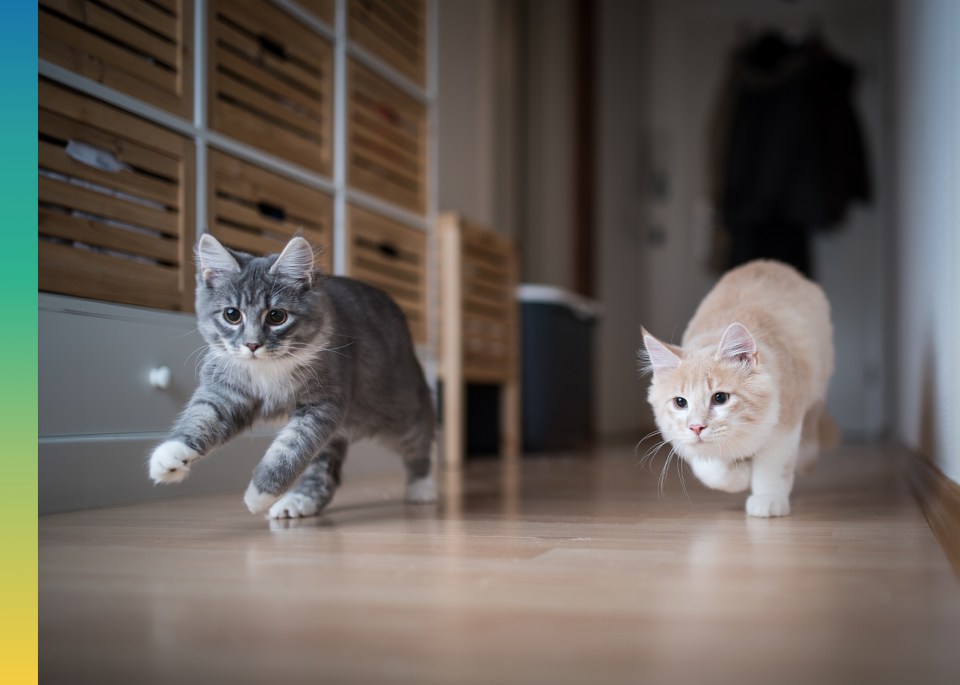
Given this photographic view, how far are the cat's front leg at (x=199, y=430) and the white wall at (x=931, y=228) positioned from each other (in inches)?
50.8

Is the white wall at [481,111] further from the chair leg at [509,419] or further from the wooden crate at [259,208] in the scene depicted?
the wooden crate at [259,208]

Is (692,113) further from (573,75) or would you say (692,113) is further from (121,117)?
(121,117)

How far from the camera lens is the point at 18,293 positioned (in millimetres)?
1144

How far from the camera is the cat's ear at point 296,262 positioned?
166 centimetres

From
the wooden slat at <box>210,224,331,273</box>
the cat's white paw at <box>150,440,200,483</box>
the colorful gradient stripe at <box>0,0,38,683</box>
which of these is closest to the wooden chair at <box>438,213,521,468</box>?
the wooden slat at <box>210,224,331,273</box>

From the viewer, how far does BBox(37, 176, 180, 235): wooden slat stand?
1.77 meters

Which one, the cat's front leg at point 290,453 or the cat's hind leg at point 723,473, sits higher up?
the cat's front leg at point 290,453

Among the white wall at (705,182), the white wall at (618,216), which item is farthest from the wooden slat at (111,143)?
the white wall at (705,182)

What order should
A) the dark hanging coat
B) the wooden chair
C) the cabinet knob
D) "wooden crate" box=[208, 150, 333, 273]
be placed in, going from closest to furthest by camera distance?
the cabinet knob → "wooden crate" box=[208, 150, 333, 273] → the wooden chair → the dark hanging coat

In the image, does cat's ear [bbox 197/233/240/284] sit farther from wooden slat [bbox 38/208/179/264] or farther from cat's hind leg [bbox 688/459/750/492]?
cat's hind leg [bbox 688/459/750/492]

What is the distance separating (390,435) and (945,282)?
121cm

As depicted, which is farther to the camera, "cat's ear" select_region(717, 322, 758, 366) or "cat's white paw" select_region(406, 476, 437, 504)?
"cat's white paw" select_region(406, 476, 437, 504)

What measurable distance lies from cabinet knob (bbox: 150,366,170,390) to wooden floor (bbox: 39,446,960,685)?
0.94ft

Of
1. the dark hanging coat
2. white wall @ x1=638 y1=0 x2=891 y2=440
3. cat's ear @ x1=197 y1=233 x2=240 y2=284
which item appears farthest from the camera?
white wall @ x1=638 y1=0 x2=891 y2=440
